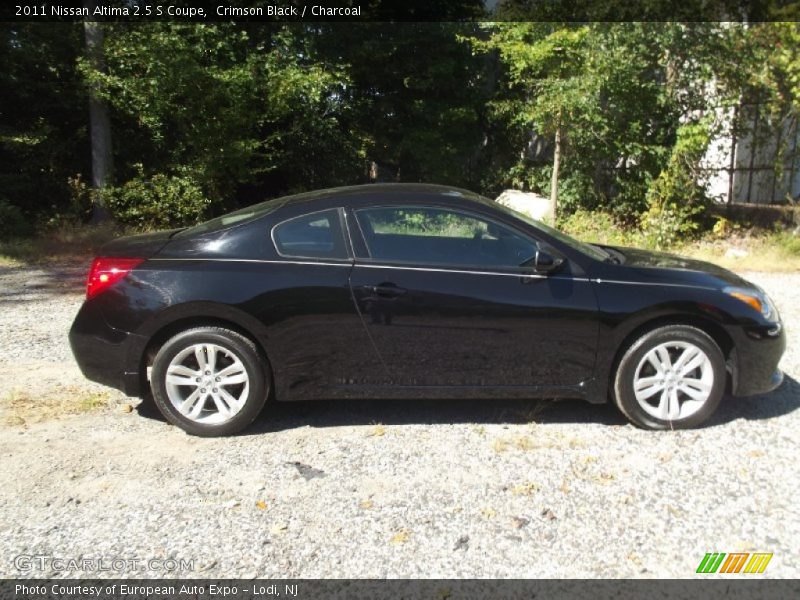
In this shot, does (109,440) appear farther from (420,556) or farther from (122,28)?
(122,28)

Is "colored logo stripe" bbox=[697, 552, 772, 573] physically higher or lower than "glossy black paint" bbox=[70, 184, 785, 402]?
lower

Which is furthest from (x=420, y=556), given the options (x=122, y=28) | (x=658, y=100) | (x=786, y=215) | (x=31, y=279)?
(x=122, y=28)

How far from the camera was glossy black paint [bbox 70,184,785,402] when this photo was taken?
13.7 feet

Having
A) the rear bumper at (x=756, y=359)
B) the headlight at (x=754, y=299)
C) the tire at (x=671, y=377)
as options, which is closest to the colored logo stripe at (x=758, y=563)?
the tire at (x=671, y=377)

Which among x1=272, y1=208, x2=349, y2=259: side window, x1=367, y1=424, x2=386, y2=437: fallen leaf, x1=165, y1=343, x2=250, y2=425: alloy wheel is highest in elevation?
x1=272, y1=208, x2=349, y2=259: side window

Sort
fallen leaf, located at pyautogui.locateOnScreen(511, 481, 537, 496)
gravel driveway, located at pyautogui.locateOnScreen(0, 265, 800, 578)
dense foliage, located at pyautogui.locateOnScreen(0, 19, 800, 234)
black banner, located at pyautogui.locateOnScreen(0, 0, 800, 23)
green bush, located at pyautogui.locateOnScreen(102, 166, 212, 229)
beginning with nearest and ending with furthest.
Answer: gravel driveway, located at pyautogui.locateOnScreen(0, 265, 800, 578) → fallen leaf, located at pyautogui.locateOnScreen(511, 481, 537, 496) → black banner, located at pyautogui.locateOnScreen(0, 0, 800, 23) → dense foliage, located at pyautogui.locateOnScreen(0, 19, 800, 234) → green bush, located at pyautogui.locateOnScreen(102, 166, 212, 229)

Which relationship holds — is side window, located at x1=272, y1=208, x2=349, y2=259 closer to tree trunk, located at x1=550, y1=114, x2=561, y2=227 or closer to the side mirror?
the side mirror

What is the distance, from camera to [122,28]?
39.7 feet

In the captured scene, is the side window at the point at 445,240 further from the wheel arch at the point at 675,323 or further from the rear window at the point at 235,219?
the wheel arch at the point at 675,323

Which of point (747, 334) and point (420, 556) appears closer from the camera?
point (420, 556)

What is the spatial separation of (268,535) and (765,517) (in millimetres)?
2410

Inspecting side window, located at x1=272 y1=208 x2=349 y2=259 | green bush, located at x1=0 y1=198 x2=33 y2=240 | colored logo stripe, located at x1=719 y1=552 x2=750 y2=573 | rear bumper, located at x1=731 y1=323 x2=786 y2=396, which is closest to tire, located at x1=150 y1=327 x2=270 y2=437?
side window, located at x1=272 y1=208 x2=349 y2=259

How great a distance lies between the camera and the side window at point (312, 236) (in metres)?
4.31

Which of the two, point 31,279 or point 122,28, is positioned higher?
point 122,28
